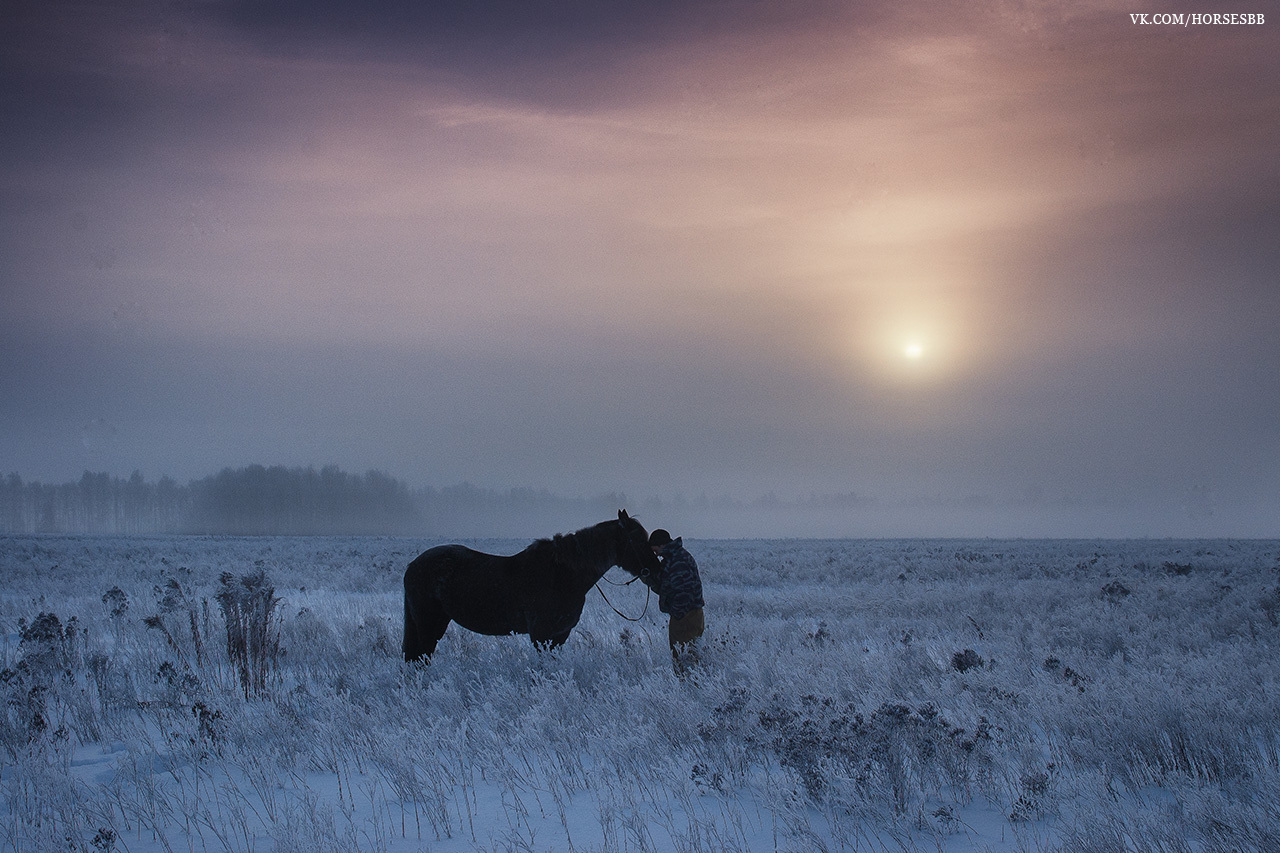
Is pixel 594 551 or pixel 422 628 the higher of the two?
pixel 594 551

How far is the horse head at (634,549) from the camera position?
7.42 metres

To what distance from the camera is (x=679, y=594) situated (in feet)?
24.0

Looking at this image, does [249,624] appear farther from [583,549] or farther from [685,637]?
[685,637]

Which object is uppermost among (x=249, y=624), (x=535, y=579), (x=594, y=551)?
(x=594, y=551)

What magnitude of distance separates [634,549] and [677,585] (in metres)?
0.56

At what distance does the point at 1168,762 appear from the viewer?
5.21 meters

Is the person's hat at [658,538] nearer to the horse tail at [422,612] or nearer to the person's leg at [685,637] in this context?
the person's leg at [685,637]

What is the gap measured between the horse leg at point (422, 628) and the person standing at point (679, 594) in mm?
2296

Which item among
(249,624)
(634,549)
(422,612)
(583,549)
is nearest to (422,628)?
(422,612)

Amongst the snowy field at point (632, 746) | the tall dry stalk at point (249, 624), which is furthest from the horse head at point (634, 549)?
the tall dry stalk at point (249, 624)

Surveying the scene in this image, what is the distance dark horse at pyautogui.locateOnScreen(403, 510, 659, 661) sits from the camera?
24.4 ft

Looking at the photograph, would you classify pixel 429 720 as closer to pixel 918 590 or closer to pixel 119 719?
pixel 119 719

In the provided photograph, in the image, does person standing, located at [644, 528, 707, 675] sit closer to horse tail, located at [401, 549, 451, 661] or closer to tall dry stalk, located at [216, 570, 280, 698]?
horse tail, located at [401, 549, 451, 661]

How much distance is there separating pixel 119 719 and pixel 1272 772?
9.26 metres
